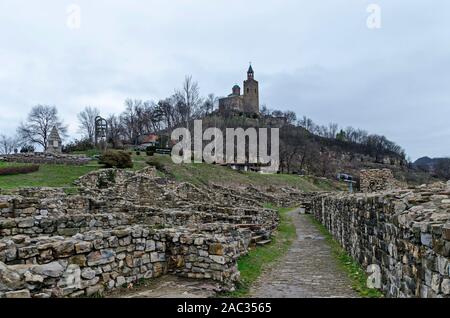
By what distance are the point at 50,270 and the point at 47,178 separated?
76.9 feet

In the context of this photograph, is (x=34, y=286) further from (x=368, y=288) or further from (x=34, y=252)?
(x=368, y=288)

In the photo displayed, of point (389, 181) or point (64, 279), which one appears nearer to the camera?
point (64, 279)

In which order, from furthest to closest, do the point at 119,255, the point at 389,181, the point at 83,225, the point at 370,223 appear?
the point at 389,181
the point at 83,225
the point at 370,223
the point at 119,255

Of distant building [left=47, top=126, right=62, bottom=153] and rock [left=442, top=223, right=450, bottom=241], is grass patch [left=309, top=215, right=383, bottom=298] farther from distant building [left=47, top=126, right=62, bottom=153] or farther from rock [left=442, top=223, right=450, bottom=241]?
distant building [left=47, top=126, right=62, bottom=153]

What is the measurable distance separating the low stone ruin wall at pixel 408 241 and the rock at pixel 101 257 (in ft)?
15.5

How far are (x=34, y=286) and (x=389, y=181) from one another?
2279 centimetres

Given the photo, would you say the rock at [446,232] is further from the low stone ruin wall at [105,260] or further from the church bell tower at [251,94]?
the church bell tower at [251,94]

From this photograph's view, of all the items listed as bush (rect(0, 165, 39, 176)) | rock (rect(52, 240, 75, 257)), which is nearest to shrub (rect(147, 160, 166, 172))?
bush (rect(0, 165, 39, 176))

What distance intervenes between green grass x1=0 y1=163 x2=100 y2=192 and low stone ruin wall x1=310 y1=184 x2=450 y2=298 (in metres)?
18.2

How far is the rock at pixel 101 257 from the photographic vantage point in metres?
5.97

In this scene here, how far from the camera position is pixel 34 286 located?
190 inches

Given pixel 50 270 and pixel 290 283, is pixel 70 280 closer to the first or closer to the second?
pixel 50 270

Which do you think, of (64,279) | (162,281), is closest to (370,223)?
(162,281)

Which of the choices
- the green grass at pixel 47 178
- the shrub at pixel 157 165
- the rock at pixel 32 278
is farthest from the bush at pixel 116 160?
the rock at pixel 32 278
